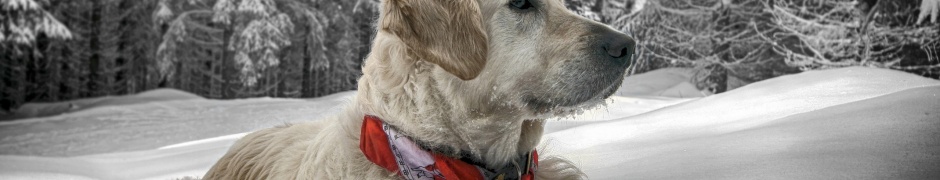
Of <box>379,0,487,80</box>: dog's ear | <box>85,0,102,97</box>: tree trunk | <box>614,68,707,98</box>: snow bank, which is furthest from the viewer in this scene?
<box>85,0,102,97</box>: tree trunk

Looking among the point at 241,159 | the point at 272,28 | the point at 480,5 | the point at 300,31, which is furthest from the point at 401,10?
the point at 300,31

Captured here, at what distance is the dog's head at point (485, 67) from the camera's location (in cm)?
218

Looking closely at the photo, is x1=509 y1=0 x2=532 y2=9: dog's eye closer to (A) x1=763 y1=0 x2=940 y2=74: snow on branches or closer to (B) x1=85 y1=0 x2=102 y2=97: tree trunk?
(A) x1=763 y1=0 x2=940 y2=74: snow on branches

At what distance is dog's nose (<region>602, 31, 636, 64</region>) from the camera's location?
221cm

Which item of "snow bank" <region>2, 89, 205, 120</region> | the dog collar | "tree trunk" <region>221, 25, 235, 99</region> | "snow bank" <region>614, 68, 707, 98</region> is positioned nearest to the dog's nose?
the dog collar

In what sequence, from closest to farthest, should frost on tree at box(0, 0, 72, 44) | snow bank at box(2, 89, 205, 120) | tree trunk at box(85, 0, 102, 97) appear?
1. frost on tree at box(0, 0, 72, 44)
2. snow bank at box(2, 89, 205, 120)
3. tree trunk at box(85, 0, 102, 97)

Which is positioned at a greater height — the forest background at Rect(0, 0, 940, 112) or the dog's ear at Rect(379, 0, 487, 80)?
the dog's ear at Rect(379, 0, 487, 80)

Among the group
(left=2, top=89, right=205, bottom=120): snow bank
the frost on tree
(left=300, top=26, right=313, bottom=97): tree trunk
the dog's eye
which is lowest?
(left=2, top=89, right=205, bottom=120): snow bank

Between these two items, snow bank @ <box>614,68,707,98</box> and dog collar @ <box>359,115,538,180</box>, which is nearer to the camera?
dog collar @ <box>359,115,538,180</box>

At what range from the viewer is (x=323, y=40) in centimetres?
2248

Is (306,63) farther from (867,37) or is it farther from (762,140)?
(762,140)

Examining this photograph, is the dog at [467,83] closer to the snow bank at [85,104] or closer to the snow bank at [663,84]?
the snow bank at [663,84]

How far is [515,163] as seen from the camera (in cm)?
247

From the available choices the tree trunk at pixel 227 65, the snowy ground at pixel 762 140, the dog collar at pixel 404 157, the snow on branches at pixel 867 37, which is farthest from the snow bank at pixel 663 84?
the dog collar at pixel 404 157
